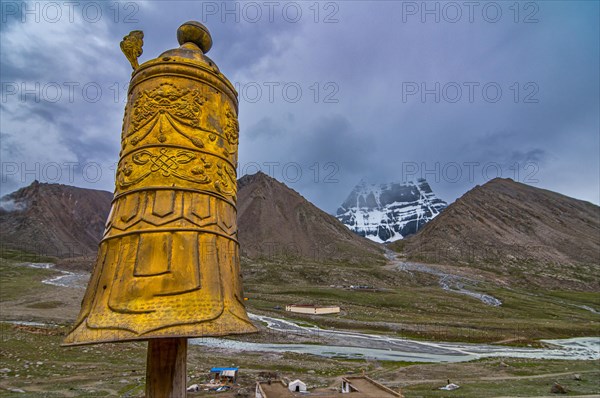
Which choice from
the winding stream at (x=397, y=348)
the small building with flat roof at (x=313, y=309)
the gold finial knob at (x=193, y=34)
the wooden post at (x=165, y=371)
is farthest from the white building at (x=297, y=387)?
the small building with flat roof at (x=313, y=309)

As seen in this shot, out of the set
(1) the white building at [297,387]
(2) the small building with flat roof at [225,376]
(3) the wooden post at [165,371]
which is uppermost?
(3) the wooden post at [165,371]

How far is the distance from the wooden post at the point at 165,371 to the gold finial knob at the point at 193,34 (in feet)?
12.2

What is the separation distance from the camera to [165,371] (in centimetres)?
373

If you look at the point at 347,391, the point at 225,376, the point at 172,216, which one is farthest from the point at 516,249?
the point at 172,216

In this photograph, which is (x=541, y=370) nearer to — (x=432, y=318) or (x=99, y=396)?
(x=99, y=396)

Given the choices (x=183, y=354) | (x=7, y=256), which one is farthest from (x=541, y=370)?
(x=7, y=256)

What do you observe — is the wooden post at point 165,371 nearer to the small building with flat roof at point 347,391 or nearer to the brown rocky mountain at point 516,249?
the small building with flat roof at point 347,391

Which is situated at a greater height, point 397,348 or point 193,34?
point 193,34

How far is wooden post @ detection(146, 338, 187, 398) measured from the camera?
369 centimetres

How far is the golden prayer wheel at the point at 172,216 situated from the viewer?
10.9ft

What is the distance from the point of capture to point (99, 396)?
19.0m

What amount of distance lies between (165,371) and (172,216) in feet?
5.12

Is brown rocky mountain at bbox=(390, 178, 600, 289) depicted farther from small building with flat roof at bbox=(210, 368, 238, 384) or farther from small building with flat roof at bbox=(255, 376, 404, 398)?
small building with flat roof at bbox=(210, 368, 238, 384)

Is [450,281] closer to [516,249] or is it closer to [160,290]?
[516,249]
